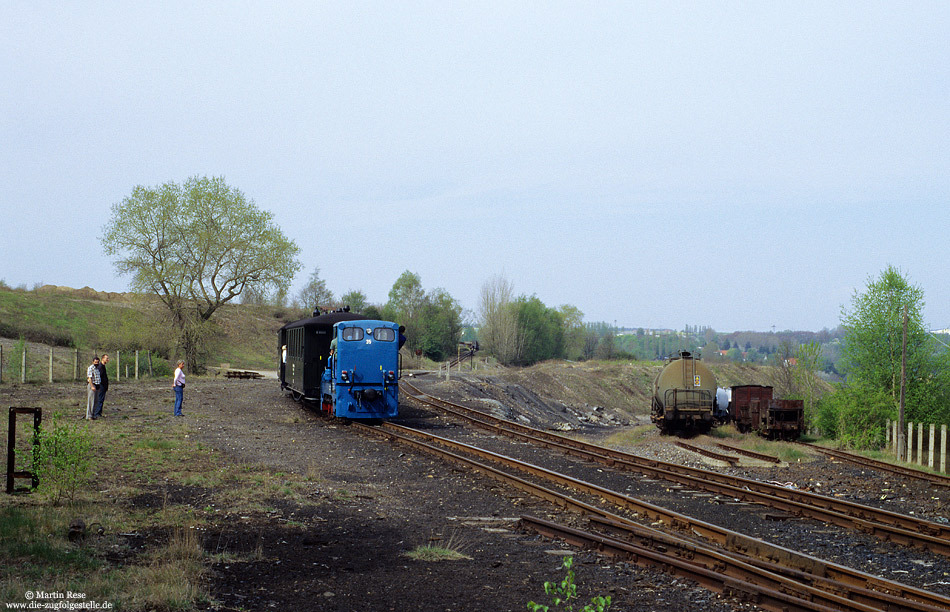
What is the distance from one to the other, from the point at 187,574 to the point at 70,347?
53.3 meters

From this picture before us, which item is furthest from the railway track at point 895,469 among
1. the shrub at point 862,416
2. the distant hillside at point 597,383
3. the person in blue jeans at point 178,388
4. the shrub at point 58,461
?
the distant hillside at point 597,383

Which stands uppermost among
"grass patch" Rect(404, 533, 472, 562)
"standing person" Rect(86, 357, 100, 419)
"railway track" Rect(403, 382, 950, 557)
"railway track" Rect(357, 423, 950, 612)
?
"standing person" Rect(86, 357, 100, 419)

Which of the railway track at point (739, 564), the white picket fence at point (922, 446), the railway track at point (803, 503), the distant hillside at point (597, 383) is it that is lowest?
the distant hillside at point (597, 383)

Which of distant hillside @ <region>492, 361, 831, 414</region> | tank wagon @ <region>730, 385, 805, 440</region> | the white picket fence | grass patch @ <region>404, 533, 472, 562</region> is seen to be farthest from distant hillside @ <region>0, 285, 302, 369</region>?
grass patch @ <region>404, 533, 472, 562</region>

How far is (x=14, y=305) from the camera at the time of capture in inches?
2434

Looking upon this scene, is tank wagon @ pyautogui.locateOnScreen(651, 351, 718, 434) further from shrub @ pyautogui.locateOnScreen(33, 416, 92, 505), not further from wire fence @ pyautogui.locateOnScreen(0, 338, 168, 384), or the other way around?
wire fence @ pyautogui.locateOnScreen(0, 338, 168, 384)

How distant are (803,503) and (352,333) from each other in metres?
14.3

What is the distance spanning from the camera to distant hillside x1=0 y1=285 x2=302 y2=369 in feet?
157

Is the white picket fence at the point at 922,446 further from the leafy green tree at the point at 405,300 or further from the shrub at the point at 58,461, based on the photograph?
the leafy green tree at the point at 405,300

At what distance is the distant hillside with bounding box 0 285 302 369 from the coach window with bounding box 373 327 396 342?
2960 cm

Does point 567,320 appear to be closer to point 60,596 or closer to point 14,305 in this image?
point 14,305

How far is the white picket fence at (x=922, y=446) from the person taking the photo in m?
21.0

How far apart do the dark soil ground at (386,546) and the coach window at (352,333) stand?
5.62 m

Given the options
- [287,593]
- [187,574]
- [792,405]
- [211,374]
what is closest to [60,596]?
[187,574]
